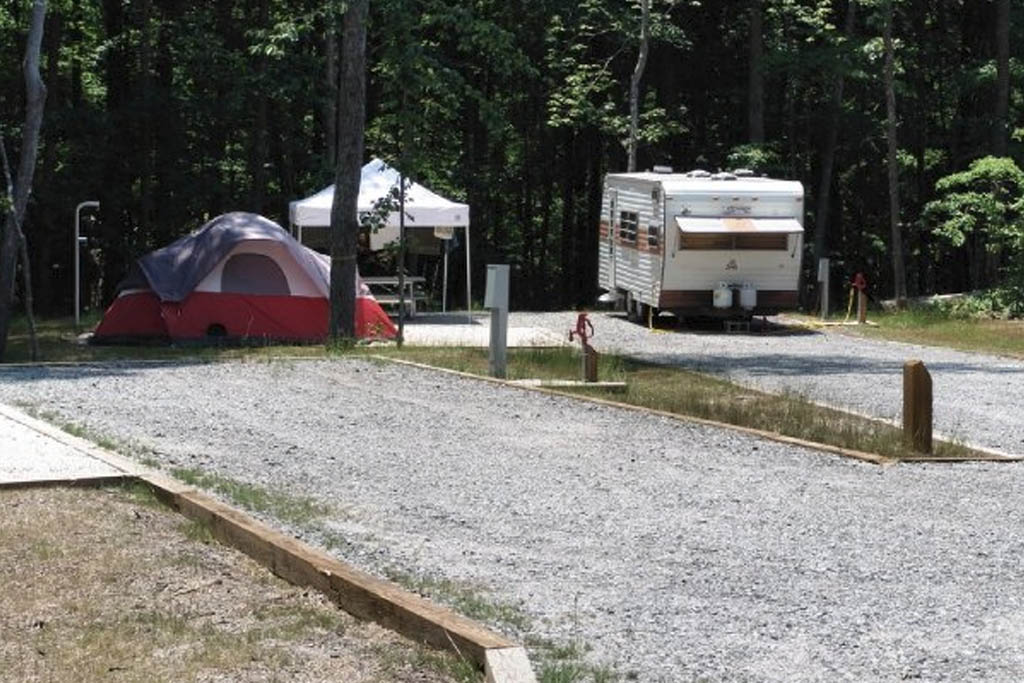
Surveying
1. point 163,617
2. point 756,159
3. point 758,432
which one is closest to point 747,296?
point 756,159

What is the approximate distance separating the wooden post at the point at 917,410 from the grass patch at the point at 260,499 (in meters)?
4.67

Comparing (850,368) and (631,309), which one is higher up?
(631,309)

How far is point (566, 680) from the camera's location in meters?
5.48

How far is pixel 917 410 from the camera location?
38.8 feet

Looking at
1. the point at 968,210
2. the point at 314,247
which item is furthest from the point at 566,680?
the point at 968,210

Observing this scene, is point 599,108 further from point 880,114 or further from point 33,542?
point 33,542

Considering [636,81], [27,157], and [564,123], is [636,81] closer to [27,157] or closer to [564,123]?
[564,123]

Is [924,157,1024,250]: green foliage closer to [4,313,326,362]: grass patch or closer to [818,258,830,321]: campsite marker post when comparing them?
[818,258,830,321]: campsite marker post

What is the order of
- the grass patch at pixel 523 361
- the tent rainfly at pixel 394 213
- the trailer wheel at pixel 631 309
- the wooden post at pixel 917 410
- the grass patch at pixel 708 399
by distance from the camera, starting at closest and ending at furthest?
the wooden post at pixel 917 410 < the grass patch at pixel 708 399 < the grass patch at pixel 523 361 < the tent rainfly at pixel 394 213 < the trailer wheel at pixel 631 309

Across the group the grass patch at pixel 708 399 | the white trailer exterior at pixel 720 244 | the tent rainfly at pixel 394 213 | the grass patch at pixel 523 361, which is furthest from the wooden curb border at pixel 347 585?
the tent rainfly at pixel 394 213

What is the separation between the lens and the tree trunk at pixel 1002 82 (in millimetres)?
35125

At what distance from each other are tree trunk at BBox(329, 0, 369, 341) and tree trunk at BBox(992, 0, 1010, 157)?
17.1m

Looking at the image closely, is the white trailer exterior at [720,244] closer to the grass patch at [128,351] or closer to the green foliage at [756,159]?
the grass patch at [128,351]

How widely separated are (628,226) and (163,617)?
22594 mm
